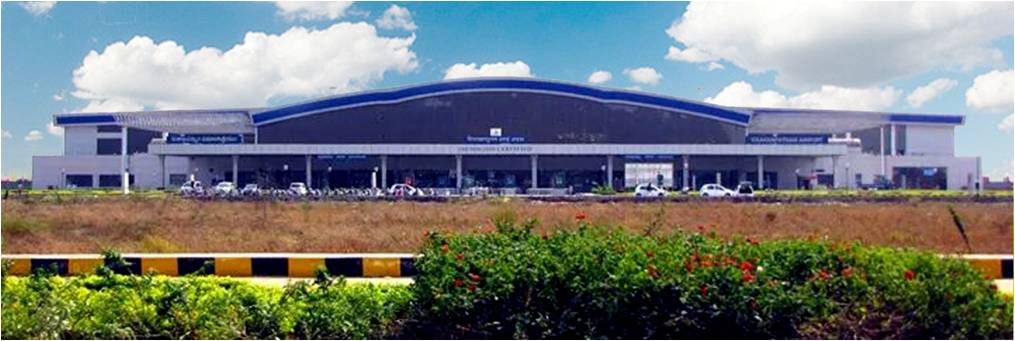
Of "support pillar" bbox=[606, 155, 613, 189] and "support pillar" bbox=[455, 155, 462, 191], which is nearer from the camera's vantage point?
"support pillar" bbox=[455, 155, 462, 191]

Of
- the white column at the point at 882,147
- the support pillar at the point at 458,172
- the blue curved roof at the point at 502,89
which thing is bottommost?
the support pillar at the point at 458,172

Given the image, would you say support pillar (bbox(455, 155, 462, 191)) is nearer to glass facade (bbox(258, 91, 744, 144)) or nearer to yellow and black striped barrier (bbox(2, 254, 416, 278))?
glass facade (bbox(258, 91, 744, 144))

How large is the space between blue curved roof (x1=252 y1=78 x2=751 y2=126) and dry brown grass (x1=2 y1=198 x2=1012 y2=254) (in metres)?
35.8

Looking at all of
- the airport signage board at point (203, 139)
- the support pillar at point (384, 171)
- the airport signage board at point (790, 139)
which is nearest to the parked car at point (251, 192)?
the airport signage board at point (203, 139)

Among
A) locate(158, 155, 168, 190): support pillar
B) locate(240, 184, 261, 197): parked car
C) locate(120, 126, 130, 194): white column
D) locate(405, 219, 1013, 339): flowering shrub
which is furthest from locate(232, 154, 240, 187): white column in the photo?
locate(405, 219, 1013, 339): flowering shrub

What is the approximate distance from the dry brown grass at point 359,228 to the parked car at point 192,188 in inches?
841

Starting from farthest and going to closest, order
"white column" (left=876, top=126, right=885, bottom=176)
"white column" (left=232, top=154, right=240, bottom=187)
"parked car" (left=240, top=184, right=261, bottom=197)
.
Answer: "white column" (left=876, top=126, right=885, bottom=176), "white column" (left=232, top=154, right=240, bottom=187), "parked car" (left=240, top=184, right=261, bottom=197)

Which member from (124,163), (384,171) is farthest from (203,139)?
(384,171)

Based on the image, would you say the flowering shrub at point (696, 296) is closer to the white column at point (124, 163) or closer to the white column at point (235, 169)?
the white column at point (235, 169)

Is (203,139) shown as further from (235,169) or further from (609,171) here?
(609,171)

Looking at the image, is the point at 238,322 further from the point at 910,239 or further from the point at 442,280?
the point at 910,239

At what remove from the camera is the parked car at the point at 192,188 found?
45.7 m

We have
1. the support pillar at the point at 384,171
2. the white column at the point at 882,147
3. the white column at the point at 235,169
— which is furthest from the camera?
the white column at the point at 882,147

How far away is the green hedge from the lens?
5.75m
